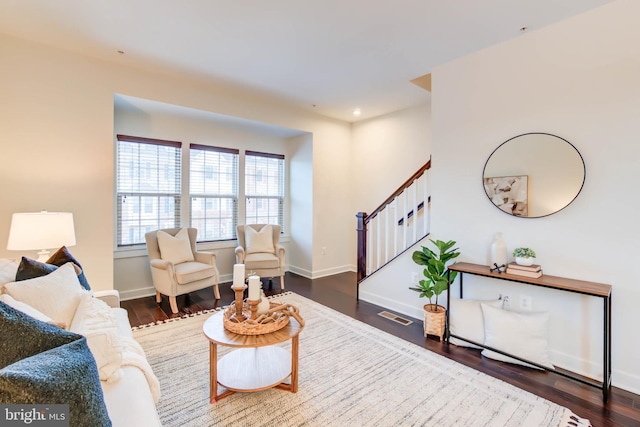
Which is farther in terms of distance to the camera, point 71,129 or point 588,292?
point 71,129

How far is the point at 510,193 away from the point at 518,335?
4.04 feet

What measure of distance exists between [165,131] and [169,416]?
3.71 m

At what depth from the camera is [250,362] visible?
2285 mm

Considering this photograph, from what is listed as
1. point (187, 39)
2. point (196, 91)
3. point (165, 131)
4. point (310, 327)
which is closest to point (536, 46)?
point (187, 39)

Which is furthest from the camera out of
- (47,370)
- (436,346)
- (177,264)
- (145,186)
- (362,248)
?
(145,186)

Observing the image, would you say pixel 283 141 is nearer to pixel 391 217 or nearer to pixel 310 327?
pixel 391 217

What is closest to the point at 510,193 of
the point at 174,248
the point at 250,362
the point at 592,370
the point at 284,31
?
the point at 592,370

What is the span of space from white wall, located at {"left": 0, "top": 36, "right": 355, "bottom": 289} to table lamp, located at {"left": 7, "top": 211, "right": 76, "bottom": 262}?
2.05 feet

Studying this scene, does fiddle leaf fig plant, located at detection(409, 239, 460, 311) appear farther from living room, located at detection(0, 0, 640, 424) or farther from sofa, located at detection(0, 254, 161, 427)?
sofa, located at detection(0, 254, 161, 427)

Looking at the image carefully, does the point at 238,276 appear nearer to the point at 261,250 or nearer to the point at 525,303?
the point at 525,303

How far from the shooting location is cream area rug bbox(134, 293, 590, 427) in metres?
1.83

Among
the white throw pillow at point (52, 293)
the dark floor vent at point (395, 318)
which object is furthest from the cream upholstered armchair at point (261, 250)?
the white throw pillow at point (52, 293)

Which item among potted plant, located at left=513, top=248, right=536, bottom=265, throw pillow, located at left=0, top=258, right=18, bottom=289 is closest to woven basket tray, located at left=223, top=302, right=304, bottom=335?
throw pillow, located at left=0, top=258, right=18, bottom=289

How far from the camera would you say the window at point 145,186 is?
4.02m
